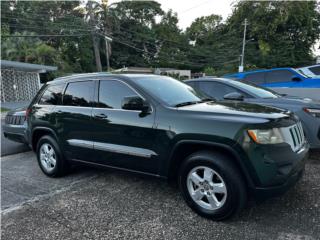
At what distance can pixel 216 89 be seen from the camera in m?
5.88

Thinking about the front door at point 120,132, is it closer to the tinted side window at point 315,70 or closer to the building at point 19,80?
the tinted side window at point 315,70

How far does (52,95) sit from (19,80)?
748 inches

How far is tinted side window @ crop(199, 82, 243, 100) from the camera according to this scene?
5659 millimetres

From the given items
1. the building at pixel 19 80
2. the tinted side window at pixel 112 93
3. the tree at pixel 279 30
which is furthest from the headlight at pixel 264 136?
the tree at pixel 279 30

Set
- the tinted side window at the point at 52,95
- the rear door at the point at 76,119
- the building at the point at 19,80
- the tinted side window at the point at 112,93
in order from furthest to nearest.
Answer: the building at the point at 19,80 → the tinted side window at the point at 52,95 → the rear door at the point at 76,119 → the tinted side window at the point at 112,93

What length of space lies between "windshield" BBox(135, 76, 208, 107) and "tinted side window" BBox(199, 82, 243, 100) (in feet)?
5.38

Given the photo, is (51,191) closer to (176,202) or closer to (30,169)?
(30,169)

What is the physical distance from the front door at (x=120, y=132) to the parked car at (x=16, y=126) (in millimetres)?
2963

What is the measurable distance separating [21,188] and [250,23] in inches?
1493

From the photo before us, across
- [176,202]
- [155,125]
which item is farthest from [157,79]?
[176,202]

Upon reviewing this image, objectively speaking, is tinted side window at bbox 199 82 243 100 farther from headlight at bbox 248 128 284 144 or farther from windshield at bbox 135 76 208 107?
headlight at bbox 248 128 284 144

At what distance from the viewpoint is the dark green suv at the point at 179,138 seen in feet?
9.16

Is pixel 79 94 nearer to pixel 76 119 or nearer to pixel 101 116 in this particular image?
pixel 76 119

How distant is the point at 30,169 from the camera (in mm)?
5277
